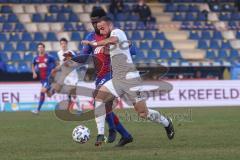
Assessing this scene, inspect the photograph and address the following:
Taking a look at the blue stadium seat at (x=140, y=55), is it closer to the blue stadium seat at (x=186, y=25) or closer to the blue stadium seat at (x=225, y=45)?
the blue stadium seat at (x=186, y=25)

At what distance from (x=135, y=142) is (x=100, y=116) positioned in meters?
1.11

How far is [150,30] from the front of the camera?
35.0m

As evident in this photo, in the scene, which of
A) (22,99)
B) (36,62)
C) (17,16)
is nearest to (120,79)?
(36,62)

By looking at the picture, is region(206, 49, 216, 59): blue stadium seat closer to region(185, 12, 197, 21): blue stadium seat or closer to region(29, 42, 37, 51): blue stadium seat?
region(185, 12, 197, 21): blue stadium seat

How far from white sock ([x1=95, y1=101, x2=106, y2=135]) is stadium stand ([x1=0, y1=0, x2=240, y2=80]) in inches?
697

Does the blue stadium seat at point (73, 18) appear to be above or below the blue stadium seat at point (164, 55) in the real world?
above

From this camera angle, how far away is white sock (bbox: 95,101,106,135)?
12766 millimetres

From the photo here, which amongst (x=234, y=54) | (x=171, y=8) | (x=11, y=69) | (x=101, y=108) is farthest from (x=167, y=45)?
(x=101, y=108)

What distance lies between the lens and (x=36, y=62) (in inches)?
949

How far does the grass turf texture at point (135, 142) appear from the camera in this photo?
11195 mm

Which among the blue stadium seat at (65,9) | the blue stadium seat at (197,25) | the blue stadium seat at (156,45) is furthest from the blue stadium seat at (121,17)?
the blue stadium seat at (197,25)

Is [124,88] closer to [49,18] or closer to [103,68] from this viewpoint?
[103,68]

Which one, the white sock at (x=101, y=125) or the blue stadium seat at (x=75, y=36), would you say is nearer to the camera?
the white sock at (x=101, y=125)

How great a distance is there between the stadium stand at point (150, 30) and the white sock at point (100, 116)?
17703mm
